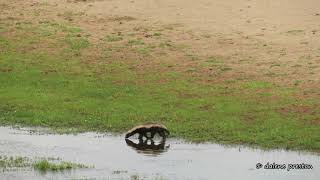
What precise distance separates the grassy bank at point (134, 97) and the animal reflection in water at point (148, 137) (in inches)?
26.3

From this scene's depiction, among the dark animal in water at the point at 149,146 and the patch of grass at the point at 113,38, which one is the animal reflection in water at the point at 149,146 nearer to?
the dark animal in water at the point at 149,146

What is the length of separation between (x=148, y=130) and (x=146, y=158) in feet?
5.75

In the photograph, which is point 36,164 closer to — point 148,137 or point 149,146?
point 149,146

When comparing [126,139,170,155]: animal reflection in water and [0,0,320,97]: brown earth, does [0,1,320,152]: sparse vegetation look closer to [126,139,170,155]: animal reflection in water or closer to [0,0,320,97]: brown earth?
[0,0,320,97]: brown earth

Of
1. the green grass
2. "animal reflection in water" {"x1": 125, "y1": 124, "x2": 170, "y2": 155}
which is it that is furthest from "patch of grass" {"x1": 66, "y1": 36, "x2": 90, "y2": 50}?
the green grass

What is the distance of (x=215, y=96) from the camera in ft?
95.6

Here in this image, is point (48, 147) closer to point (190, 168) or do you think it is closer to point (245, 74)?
point (190, 168)

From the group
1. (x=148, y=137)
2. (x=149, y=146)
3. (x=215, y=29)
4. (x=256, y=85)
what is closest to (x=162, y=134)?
(x=148, y=137)

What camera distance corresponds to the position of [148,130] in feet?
81.0

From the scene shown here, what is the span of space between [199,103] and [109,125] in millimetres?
3480

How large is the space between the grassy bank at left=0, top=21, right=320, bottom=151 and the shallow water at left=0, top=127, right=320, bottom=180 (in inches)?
36.6

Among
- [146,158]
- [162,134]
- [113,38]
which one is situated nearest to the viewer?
[146,158]

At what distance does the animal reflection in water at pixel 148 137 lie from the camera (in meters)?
24.3

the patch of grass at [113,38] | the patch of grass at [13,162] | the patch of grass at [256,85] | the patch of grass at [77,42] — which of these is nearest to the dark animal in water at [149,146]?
the patch of grass at [13,162]
